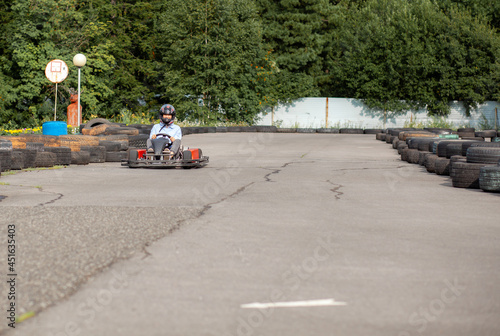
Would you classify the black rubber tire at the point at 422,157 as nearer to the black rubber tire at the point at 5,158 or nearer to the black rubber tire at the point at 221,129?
the black rubber tire at the point at 5,158

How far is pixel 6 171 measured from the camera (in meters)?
13.9

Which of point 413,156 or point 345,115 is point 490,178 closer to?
point 413,156

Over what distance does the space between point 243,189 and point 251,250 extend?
5098mm

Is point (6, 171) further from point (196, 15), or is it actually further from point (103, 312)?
point (196, 15)

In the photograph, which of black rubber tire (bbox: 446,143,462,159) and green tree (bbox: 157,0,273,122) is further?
green tree (bbox: 157,0,273,122)

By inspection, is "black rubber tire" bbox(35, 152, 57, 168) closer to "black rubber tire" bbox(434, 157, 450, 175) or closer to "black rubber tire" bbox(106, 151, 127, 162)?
"black rubber tire" bbox(106, 151, 127, 162)

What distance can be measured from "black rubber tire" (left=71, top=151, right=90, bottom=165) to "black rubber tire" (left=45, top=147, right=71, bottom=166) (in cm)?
25

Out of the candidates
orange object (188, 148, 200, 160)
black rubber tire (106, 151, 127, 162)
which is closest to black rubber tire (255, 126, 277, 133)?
black rubber tire (106, 151, 127, 162)

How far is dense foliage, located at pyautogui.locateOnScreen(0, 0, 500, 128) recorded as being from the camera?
124 ft

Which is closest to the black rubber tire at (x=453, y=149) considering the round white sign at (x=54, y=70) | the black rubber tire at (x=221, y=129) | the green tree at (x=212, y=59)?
the round white sign at (x=54, y=70)

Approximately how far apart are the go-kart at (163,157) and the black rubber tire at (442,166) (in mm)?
5014

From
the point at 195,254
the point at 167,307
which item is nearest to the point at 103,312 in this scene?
the point at 167,307

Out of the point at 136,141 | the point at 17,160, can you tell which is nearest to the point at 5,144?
the point at 17,160

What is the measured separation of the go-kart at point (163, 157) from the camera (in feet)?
49.0
